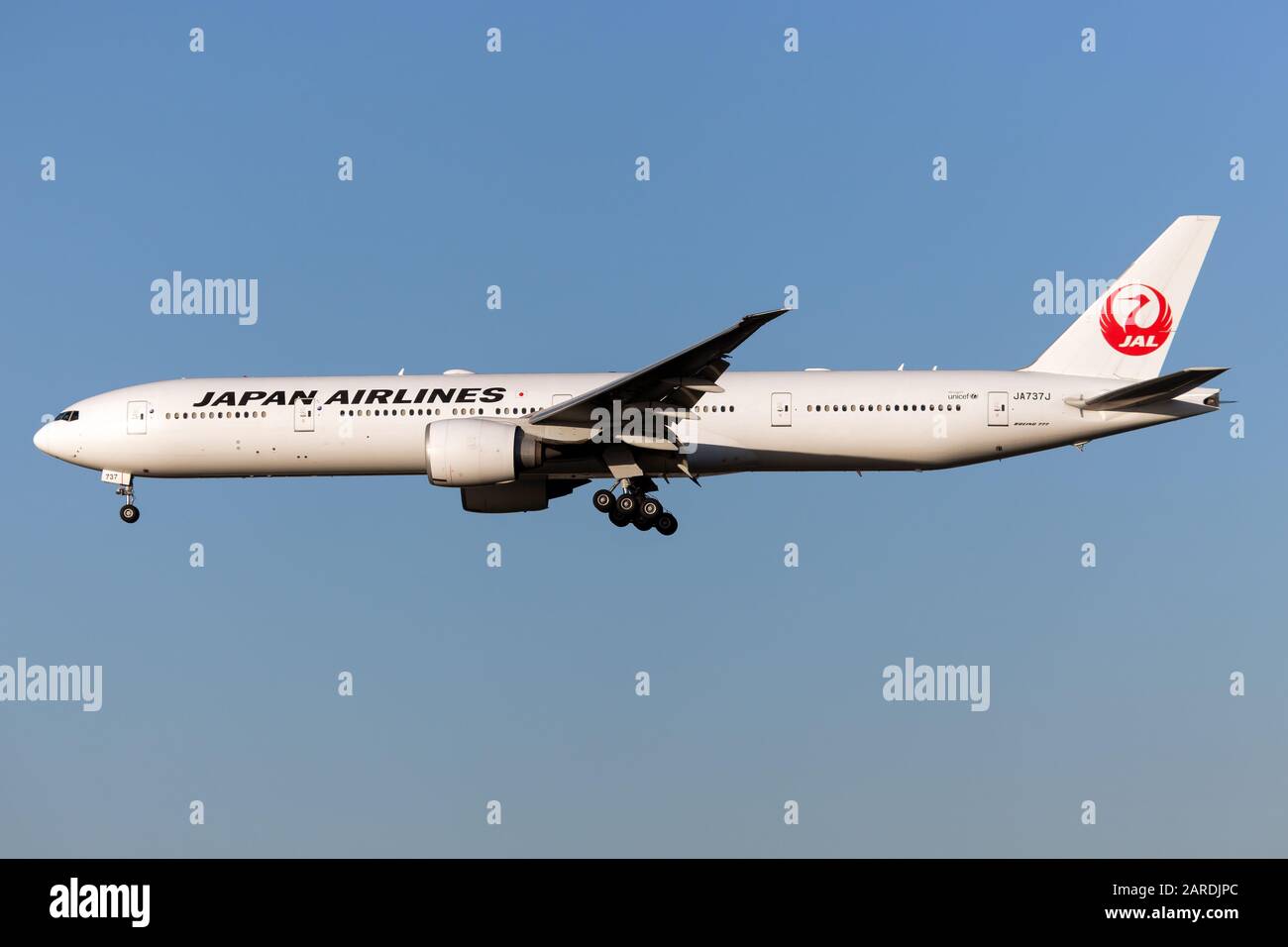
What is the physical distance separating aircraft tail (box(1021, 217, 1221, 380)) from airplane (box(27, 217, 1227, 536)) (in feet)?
0.13

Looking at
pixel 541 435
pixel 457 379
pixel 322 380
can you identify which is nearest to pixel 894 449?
pixel 541 435

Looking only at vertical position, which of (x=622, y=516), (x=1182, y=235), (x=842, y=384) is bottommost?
(x=622, y=516)

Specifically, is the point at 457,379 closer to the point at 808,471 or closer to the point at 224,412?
the point at 224,412

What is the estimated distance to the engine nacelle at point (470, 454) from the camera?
109 feet

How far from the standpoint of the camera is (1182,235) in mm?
36406

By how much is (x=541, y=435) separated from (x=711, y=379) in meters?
3.44

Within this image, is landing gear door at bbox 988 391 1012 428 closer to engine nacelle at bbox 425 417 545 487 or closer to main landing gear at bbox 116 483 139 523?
engine nacelle at bbox 425 417 545 487

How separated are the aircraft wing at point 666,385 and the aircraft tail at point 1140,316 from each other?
22.4 feet

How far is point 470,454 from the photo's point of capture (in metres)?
33.1

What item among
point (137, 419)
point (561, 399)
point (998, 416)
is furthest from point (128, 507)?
→ point (998, 416)

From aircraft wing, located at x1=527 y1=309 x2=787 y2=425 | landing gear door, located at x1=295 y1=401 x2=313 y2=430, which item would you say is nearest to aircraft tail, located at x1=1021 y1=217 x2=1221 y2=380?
aircraft wing, located at x1=527 y1=309 x2=787 y2=425

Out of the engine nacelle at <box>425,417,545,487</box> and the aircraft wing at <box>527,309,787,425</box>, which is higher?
the aircraft wing at <box>527,309,787,425</box>

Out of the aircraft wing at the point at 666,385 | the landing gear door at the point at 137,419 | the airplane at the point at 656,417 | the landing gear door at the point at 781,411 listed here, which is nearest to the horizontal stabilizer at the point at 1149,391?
the airplane at the point at 656,417

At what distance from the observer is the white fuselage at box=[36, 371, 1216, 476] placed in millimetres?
34344
